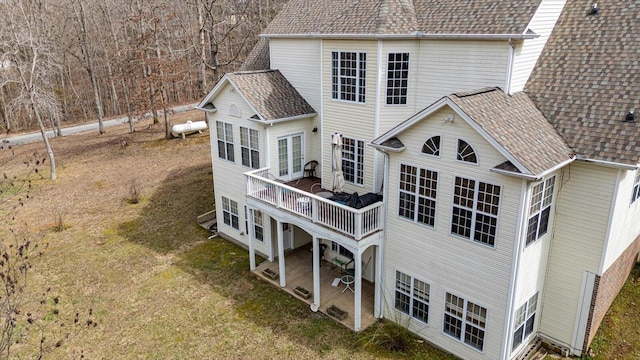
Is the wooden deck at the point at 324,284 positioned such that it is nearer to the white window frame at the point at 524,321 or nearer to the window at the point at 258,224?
the window at the point at 258,224

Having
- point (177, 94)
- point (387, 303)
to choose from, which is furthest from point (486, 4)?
point (177, 94)

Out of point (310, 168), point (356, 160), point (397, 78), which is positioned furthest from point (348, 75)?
point (310, 168)

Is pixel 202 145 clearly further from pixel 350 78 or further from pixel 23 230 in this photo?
pixel 350 78

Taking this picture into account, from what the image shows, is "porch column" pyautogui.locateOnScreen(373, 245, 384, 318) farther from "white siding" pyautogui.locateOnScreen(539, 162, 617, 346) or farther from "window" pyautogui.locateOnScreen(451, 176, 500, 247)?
"white siding" pyautogui.locateOnScreen(539, 162, 617, 346)

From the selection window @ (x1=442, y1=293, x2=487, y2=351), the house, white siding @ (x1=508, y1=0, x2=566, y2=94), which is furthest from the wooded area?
window @ (x1=442, y1=293, x2=487, y2=351)

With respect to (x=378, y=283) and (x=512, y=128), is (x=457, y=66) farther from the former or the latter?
(x=378, y=283)

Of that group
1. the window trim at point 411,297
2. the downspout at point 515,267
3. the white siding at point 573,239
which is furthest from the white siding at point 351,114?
the white siding at point 573,239

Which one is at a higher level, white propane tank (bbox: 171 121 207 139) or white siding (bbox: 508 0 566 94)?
white siding (bbox: 508 0 566 94)
